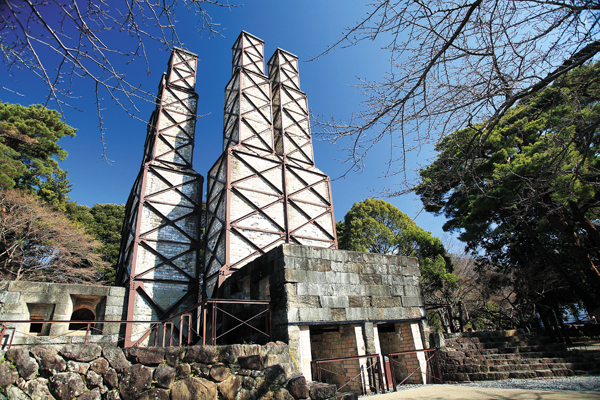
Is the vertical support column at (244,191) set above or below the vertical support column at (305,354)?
above

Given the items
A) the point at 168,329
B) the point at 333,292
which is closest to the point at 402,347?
the point at 333,292

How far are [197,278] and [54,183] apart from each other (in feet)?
44.1

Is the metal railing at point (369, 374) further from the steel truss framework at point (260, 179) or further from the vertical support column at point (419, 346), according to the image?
the steel truss framework at point (260, 179)

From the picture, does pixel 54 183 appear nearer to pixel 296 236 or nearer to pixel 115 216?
pixel 115 216

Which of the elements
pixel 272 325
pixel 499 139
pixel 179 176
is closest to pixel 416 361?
pixel 272 325

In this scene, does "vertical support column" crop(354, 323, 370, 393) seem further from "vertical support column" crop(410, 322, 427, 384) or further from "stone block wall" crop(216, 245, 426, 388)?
"vertical support column" crop(410, 322, 427, 384)

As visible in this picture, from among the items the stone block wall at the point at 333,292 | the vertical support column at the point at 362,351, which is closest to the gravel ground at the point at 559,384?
the vertical support column at the point at 362,351

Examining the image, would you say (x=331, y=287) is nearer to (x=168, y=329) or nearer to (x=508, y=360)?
(x=508, y=360)

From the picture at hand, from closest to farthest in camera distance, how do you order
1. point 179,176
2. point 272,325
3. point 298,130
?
point 272,325 < point 179,176 < point 298,130

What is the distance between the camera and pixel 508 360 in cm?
845

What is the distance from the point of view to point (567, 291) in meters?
15.4

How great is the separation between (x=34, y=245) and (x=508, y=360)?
18.2 m

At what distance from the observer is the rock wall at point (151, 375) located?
4098 mm

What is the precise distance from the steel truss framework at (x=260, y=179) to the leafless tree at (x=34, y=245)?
6476 mm
